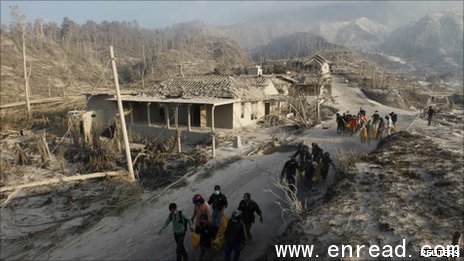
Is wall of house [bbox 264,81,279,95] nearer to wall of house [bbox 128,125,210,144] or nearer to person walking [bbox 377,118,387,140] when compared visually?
wall of house [bbox 128,125,210,144]

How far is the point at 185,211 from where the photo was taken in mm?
12727

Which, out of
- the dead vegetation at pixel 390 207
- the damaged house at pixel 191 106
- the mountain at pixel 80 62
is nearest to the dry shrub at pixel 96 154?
the damaged house at pixel 191 106

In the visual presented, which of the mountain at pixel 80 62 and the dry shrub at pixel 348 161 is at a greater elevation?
the mountain at pixel 80 62

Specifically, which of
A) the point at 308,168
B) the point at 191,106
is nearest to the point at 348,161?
the point at 308,168

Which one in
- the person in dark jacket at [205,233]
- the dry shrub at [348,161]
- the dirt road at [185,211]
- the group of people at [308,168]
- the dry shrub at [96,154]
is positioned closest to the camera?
the person in dark jacket at [205,233]

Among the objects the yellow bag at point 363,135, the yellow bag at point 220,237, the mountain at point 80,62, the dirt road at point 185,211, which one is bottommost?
the dirt road at point 185,211

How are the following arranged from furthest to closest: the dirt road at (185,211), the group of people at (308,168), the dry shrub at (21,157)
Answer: the dry shrub at (21,157) → the group of people at (308,168) → the dirt road at (185,211)

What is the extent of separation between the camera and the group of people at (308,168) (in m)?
10.9

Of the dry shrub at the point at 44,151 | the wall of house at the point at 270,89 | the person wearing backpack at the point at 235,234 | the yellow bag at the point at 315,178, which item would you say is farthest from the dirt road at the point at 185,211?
the wall of house at the point at 270,89

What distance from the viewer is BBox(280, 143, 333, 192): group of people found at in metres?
10.9

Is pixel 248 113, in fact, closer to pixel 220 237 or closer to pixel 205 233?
pixel 220 237

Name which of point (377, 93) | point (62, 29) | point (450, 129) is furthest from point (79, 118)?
point (62, 29)

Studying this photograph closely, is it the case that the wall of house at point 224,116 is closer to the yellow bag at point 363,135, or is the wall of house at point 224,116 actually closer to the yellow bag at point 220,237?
the yellow bag at point 363,135

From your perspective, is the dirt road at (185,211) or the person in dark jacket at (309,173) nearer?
the dirt road at (185,211)
